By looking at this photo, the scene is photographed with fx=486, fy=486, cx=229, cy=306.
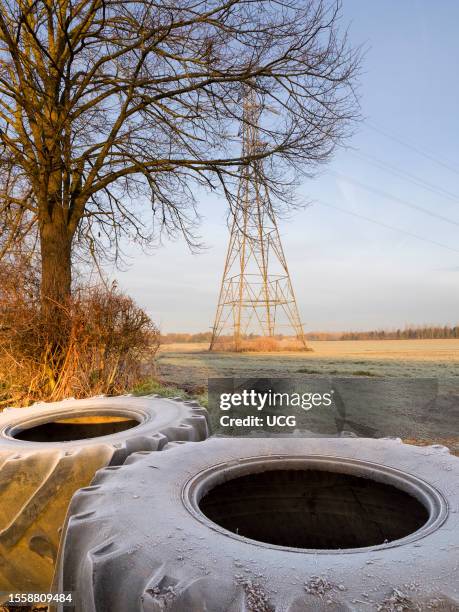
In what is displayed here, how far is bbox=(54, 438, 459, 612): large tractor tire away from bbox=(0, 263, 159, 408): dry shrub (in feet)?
17.3

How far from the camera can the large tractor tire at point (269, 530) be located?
117cm

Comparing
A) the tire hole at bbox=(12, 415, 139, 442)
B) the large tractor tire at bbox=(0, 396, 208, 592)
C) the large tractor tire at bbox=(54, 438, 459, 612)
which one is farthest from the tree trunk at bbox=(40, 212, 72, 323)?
the large tractor tire at bbox=(54, 438, 459, 612)

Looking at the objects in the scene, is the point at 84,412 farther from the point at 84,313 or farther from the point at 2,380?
the point at 2,380

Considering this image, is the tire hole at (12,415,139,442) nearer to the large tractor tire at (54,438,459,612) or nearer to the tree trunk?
the large tractor tire at (54,438,459,612)

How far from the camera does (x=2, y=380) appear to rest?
25.7ft

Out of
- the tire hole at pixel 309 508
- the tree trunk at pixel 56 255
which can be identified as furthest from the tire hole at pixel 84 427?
the tree trunk at pixel 56 255

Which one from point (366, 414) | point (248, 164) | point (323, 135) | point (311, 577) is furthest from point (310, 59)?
point (311, 577)

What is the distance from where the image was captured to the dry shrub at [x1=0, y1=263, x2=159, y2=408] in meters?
7.19

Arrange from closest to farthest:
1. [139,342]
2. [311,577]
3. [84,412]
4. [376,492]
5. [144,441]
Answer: [311,577] → [376,492] → [144,441] → [84,412] → [139,342]

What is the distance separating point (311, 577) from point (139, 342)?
6.80 metres

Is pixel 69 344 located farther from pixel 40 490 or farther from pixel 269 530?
pixel 269 530

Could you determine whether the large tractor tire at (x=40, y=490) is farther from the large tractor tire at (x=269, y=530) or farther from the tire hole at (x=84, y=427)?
the tire hole at (x=84, y=427)

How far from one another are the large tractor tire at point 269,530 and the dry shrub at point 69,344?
5.28 meters

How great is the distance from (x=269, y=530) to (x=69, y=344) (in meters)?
5.91
